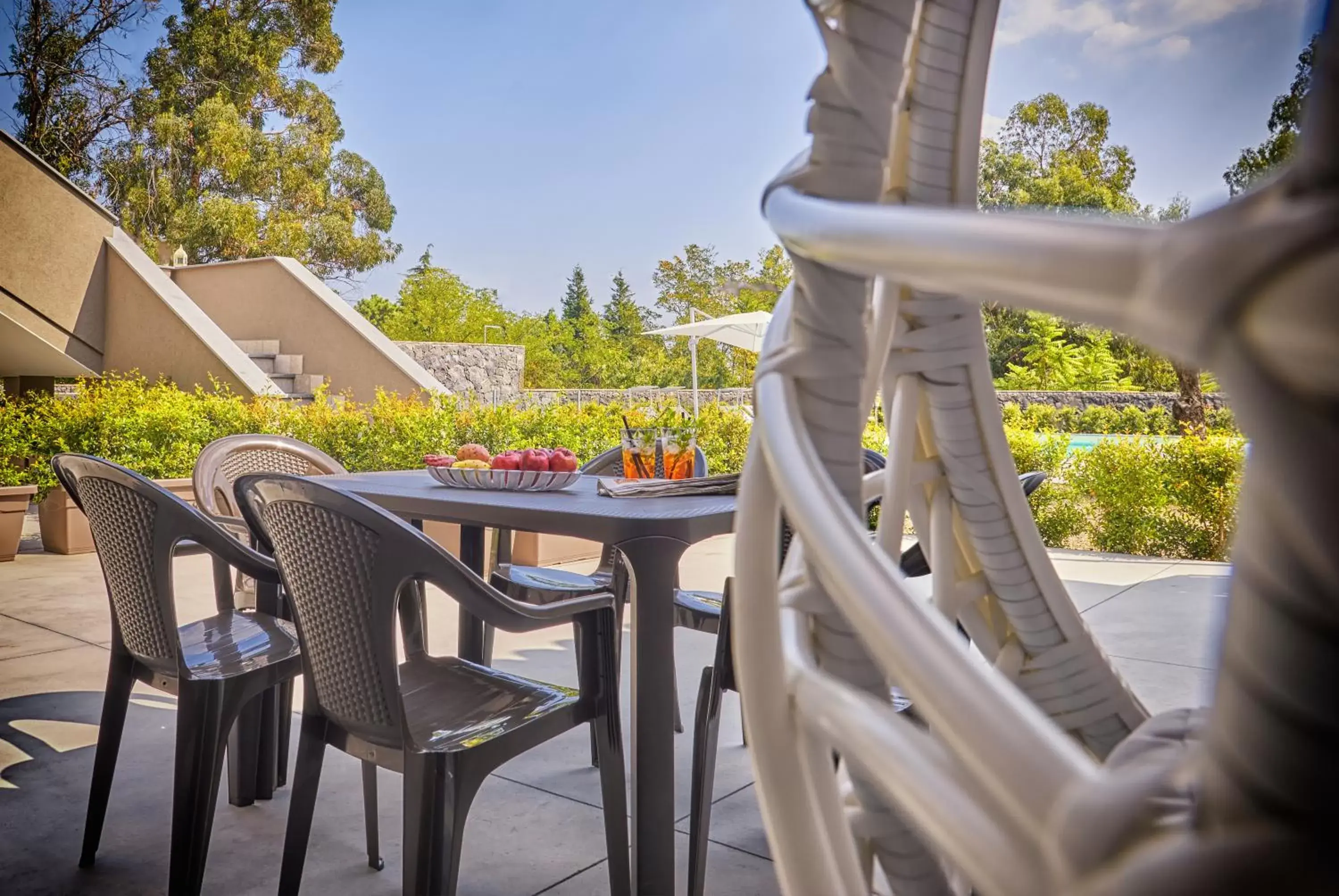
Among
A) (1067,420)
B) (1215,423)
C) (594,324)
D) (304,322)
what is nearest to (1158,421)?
(1067,420)

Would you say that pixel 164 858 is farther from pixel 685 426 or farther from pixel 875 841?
pixel 875 841

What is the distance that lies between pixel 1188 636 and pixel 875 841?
4.14 meters

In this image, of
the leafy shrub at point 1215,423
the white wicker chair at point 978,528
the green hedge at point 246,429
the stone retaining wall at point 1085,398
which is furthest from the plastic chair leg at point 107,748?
the stone retaining wall at point 1085,398

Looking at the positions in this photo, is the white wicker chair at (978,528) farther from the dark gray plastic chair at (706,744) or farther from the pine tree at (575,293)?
the pine tree at (575,293)

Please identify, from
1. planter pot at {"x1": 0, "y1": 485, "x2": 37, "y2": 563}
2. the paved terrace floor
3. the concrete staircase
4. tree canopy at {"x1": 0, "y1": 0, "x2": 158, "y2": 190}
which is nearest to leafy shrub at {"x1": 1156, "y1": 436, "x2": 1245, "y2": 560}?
the paved terrace floor

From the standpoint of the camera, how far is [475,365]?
1279cm

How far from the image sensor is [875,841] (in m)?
0.52

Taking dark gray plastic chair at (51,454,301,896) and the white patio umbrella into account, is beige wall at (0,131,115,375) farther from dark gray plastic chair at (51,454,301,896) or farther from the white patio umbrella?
dark gray plastic chair at (51,454,301,896)

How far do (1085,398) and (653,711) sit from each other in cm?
1683

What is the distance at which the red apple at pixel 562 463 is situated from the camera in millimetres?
2543

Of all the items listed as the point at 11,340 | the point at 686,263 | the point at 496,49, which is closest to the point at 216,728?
the point at 11,340

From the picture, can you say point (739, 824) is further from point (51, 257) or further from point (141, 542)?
point (51, 257)

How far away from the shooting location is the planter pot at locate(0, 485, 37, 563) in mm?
5324

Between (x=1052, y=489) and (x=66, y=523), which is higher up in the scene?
(x=1052, y=489)
